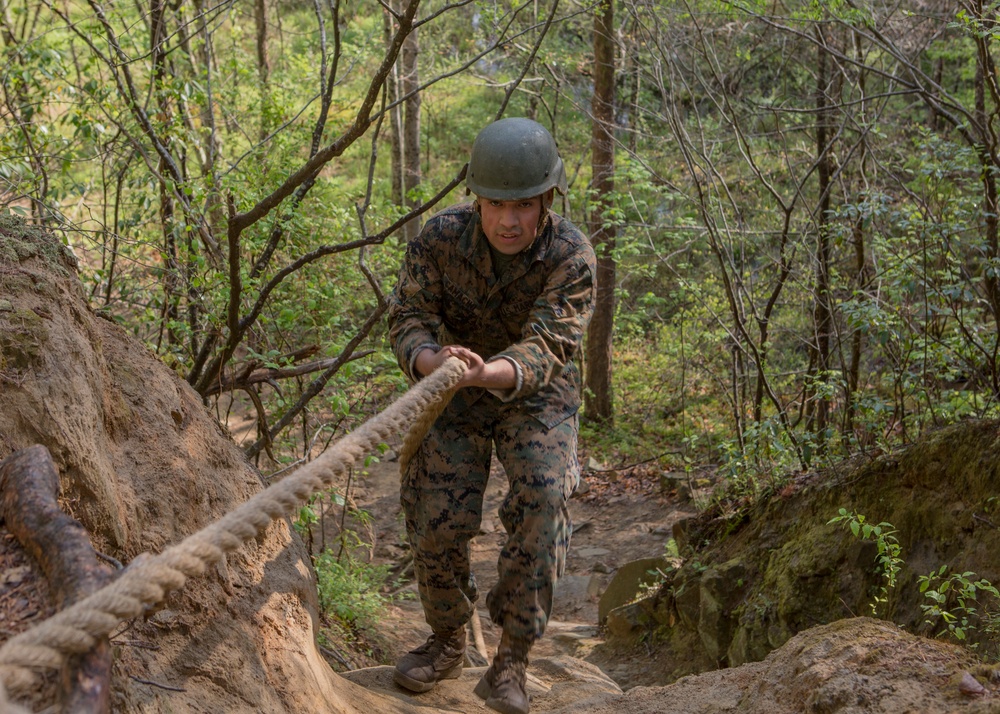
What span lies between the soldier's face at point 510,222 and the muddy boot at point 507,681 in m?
1.67

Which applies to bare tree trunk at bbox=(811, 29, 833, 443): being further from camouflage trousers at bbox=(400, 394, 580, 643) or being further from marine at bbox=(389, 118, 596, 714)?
camouflage trousers at bbox=(400, 394, 580, 643)

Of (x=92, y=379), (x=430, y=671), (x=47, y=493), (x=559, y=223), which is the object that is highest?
(x=559, y=223)

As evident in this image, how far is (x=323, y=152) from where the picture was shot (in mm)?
4727

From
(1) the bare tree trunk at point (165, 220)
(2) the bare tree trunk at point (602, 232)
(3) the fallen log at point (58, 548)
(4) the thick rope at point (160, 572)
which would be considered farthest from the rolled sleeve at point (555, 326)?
(2) the bare tree trunk at point (602, 232)

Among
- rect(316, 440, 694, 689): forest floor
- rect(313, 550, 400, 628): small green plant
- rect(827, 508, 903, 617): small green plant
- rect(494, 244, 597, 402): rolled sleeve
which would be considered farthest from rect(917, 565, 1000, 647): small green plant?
rect(313, 550, 400, 628): small green plant

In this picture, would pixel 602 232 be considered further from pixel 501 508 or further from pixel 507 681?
pixel 507 681

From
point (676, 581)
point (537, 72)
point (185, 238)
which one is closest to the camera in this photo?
point (185, 238)

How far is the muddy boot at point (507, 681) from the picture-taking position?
3.60m

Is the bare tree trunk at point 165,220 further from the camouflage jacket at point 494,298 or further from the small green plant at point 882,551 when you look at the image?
the small green plant at point 882,551

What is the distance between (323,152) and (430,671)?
269 centimetres

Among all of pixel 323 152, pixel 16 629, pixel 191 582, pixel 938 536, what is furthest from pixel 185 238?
pixel 938 536

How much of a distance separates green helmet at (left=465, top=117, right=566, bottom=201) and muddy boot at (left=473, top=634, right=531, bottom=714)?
6.20ft

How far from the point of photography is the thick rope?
69.4 inches

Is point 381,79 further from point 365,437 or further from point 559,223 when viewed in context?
point 365,437
